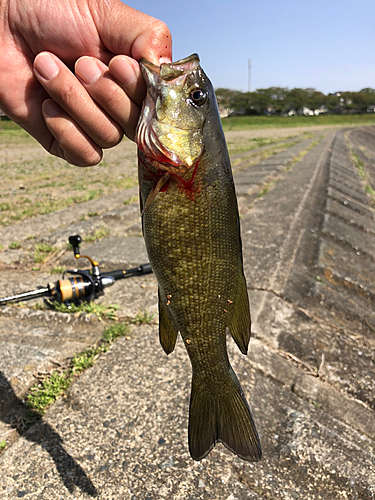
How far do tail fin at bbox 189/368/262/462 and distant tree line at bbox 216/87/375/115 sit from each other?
116682mm

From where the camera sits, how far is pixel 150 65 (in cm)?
209

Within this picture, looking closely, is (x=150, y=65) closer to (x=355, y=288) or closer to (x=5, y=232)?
(x=355, y=288)

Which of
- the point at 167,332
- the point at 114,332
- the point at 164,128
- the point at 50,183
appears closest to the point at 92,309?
the point at 114,332

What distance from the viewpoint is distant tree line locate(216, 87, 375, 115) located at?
113 meters

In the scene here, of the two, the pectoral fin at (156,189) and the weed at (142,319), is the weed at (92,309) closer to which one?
the weed at (142,319)

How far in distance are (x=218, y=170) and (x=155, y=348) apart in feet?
7.05

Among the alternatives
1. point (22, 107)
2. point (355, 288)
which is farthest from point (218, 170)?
point (355, 288)

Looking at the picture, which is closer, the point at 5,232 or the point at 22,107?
the point at 22,107

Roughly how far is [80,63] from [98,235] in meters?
4.47

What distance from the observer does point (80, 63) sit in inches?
90.7

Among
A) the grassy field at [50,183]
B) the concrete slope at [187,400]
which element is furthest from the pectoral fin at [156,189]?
the grassy field at [50,183]

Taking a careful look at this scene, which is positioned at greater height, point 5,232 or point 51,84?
point 51,84

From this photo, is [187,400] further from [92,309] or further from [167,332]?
[92,309]

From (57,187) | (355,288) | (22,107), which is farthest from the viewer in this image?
(57,187)
